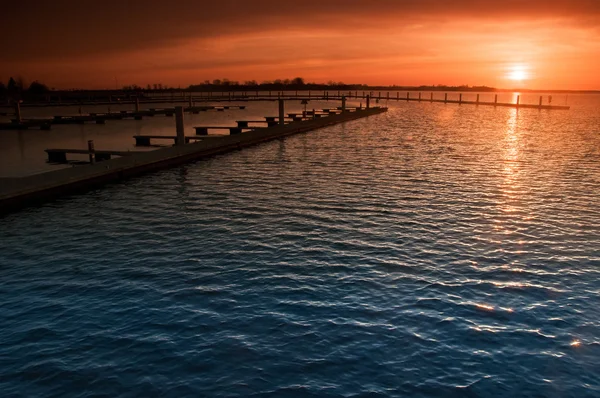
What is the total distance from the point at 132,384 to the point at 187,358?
3.38ft

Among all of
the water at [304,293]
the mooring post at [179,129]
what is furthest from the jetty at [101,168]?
the water at [304,293]

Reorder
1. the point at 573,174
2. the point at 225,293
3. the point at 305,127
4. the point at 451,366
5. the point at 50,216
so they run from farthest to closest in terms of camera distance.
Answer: the point at 305,127, the point at 573,174, the point at 50,216, the point at 225,293, the point at 451,366

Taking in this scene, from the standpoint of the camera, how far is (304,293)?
1073 cm

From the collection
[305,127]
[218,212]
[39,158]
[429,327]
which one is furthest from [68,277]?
[305,127]

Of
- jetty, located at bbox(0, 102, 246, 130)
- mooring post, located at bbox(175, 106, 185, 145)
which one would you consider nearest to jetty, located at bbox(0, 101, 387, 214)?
mooring post, located at bbox(175, 106, 185, 145)

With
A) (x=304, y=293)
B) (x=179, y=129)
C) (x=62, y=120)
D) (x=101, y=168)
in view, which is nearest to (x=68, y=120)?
(x=62, y=120)

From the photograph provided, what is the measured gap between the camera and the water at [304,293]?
7781mm

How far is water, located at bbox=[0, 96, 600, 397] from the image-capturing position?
7.78 m

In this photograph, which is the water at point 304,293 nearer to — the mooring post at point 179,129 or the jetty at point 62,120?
the mooring post at point 179,129

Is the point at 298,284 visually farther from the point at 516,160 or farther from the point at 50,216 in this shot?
the point at 516,160

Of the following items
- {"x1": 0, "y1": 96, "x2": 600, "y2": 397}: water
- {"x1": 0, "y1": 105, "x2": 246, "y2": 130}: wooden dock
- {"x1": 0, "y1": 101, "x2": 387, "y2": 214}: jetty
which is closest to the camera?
{"x1": 0, "y1": 96, "x2": 600, "y2": 397}: water

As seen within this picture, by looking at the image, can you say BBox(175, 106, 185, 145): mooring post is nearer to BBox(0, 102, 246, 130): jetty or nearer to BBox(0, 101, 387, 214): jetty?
BBox(0, 101, 387, 214): jetty

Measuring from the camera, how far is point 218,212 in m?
18.1

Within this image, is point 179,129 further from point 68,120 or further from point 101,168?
point 68,120
